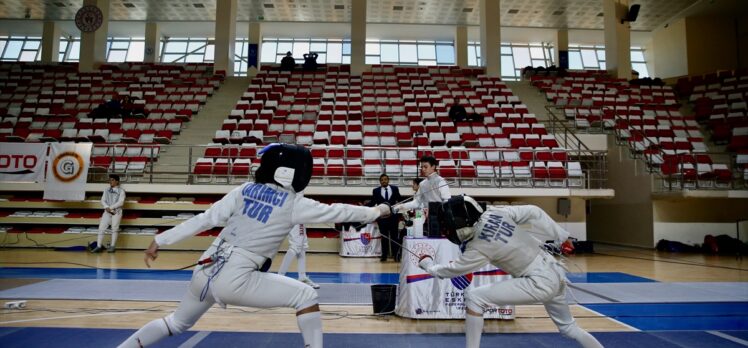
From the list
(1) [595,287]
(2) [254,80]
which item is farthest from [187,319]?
(2) [254,80]

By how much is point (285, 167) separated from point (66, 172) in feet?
34.1

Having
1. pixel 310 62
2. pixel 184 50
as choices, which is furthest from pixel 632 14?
pixel 184 50

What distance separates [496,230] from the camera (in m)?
2.92

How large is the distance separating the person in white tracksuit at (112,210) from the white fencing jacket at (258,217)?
29.0 feet

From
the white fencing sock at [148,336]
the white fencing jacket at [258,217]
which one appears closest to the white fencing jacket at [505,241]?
the white fencing jacket at [258,217]

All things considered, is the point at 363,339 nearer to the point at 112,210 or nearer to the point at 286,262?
the point at 286,262

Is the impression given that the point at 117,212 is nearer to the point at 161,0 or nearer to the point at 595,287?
the point at 595,287

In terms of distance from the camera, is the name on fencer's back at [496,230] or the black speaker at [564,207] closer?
the name on fencer's back at [496,230]

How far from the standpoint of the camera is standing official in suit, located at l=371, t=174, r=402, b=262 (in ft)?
29.2

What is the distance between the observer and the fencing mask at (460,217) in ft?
9.52

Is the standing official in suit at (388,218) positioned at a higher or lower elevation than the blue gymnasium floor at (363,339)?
higher

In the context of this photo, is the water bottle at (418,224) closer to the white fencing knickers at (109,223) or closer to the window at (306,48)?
the white fencing knickers at (109,223)

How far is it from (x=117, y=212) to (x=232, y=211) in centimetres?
917

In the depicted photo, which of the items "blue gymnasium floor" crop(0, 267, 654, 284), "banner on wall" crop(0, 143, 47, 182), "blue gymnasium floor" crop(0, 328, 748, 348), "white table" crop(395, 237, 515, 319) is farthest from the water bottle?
"banner on wall" crop(0, 143, 47, 182)
